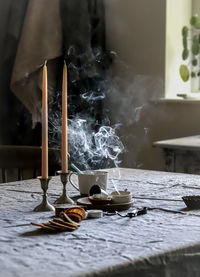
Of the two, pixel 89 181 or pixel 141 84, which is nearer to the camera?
pixel 89 181

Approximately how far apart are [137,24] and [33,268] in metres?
2.68

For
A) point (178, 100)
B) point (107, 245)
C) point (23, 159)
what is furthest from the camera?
point (178, 100)

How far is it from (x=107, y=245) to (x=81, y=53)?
2375mm

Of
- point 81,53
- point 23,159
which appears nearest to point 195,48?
point 81,53

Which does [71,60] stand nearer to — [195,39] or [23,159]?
[195,39]

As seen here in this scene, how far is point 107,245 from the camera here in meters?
1.07

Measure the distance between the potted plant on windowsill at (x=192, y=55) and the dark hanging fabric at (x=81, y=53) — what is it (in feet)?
1.69

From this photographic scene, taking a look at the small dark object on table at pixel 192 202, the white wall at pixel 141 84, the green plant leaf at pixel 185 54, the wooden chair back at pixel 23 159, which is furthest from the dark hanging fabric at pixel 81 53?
the small dark object on table at pixel 192 202

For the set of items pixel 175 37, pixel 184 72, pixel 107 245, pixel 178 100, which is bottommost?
pixel 107 245

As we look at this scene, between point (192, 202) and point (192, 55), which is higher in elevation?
point (192, 55)

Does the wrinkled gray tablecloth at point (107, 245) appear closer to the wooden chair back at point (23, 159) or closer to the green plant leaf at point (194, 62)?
the wooden chair back at point (23, 159)

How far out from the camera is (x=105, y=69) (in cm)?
349

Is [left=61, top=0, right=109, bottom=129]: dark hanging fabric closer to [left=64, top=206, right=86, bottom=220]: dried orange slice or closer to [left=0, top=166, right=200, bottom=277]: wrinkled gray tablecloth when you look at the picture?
[left=0, top=166, right=200, bottom=277]: wrinkled gray tablecloth

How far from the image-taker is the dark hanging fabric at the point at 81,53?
3.33 metres
